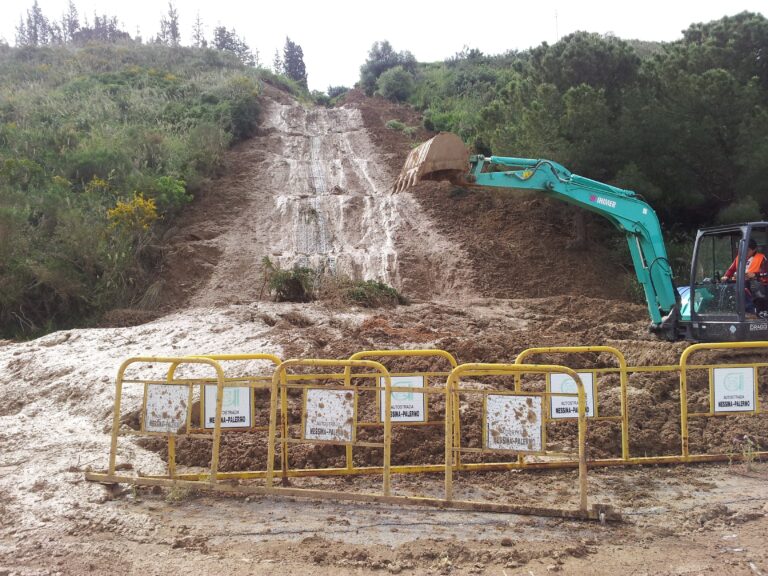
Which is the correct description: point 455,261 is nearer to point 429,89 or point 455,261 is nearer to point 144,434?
point 144,434

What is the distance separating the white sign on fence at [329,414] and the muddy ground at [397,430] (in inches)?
24.1

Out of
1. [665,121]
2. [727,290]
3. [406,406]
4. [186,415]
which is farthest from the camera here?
[665,121]

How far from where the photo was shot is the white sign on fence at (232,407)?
241 inches

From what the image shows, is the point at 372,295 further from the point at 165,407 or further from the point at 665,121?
the point at 665,121

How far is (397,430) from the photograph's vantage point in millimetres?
7066

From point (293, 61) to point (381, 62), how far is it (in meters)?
20.6

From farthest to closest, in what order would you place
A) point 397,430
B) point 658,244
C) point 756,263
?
point 658,244
point 756,263
point 397,430

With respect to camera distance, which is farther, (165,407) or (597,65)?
(597,65)

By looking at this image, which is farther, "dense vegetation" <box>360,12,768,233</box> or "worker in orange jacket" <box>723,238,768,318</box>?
"dense vegetation" <box>360,12,768,233</box>

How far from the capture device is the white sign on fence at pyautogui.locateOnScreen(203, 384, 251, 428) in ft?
20.1

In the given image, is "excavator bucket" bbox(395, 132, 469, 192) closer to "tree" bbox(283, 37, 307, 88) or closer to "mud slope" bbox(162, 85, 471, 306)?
"mud slope" bbox(162, 85, 471, 306)

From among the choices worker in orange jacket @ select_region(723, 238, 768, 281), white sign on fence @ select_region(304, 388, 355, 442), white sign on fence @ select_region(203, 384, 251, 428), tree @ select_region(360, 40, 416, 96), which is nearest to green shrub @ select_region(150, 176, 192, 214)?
white sign on fence @ select_region(203, 384, 251, 428)

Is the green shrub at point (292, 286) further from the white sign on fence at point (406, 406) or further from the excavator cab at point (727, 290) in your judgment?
the white sign on fence at point (406, 406)

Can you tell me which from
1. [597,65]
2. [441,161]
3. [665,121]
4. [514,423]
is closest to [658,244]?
[441,161]
